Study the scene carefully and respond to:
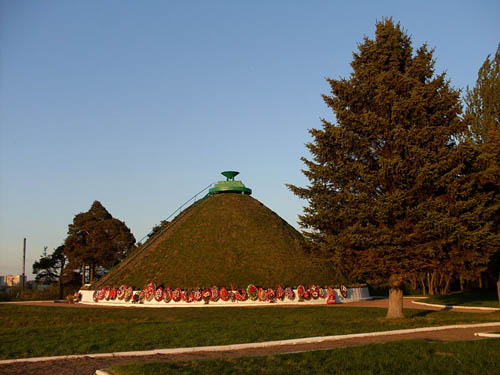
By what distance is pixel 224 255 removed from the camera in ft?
129

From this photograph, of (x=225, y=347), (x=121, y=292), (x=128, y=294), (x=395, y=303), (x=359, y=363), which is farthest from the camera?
(x=121, y=292)

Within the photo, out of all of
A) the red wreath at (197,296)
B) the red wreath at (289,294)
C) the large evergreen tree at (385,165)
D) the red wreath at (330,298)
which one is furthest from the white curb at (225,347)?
the red wreath at (197,296)

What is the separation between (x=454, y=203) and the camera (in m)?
19.9

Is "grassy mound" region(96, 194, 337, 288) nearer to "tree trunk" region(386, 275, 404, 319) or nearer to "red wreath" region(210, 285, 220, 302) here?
"red wreath" region(210, 285, 220, 302)

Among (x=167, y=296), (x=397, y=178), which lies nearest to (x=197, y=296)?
(x=167, y=296)

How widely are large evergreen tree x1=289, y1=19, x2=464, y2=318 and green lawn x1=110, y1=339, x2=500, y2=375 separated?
26.4 feet

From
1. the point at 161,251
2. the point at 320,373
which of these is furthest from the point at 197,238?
the point at 320,373

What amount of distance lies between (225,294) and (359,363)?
23.7 metres

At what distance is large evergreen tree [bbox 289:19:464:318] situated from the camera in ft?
64.0

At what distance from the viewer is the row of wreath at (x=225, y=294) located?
109 feet

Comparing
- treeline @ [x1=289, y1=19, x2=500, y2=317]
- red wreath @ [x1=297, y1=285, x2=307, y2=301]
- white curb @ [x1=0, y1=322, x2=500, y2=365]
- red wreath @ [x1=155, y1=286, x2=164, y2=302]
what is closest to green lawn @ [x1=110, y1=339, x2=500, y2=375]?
white curb @ [x1=0, y1=322, x2=500, y2=365]

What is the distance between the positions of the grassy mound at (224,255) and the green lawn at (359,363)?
22.4 m

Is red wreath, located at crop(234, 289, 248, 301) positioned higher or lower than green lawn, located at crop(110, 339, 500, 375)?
lower

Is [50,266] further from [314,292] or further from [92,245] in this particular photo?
[314,292]
